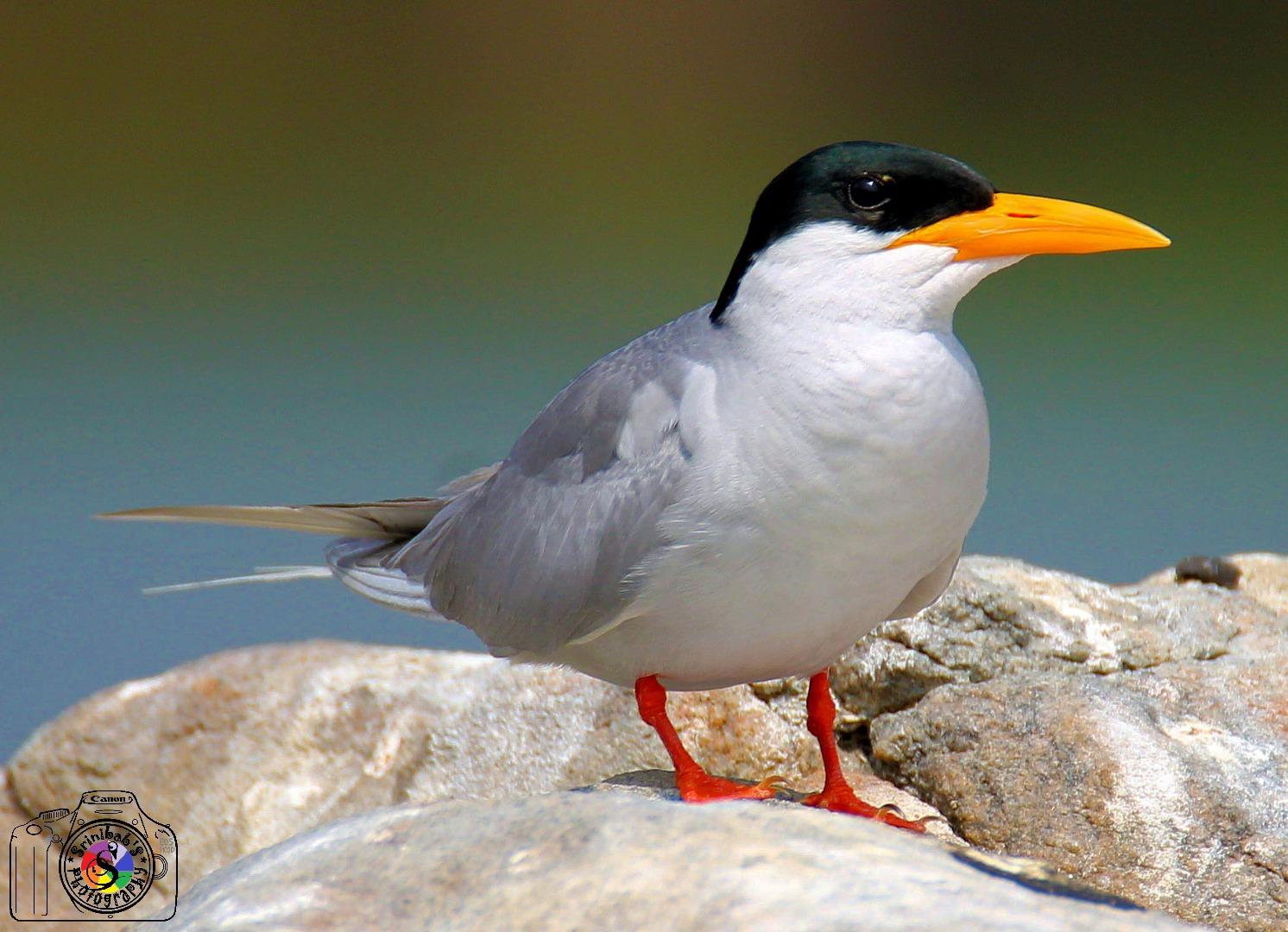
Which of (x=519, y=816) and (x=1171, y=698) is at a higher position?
(x=519, y=816)

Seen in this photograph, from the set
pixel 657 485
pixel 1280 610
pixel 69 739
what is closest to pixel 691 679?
pixel 657 485

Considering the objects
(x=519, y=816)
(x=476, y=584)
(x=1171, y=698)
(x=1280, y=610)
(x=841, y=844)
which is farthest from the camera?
(x=1280, y=610)

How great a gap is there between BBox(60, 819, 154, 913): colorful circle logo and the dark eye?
9.27 ft

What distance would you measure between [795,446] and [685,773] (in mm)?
866

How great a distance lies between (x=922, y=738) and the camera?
143 inches

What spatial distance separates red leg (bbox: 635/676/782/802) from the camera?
10.0 ft

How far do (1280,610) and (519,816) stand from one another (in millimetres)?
3275

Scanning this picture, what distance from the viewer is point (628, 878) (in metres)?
2.26

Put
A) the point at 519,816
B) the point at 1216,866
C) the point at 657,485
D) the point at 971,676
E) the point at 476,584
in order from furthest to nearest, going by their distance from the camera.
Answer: the point at 971,676 → the point at 476,584 → the point at 1216,866 → the point at 657,485 → the point at 519,816

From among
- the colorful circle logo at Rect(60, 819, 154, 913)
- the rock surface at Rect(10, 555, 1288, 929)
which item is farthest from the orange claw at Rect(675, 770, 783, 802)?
the colorful circle logo at Rect(60, 819, 154, 913)

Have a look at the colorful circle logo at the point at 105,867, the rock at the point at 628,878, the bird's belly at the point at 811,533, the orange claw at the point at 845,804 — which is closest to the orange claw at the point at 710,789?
the orange claw at the point at 845,804

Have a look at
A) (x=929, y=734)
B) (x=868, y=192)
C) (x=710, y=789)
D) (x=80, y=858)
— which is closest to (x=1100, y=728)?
(x=929, y=734)

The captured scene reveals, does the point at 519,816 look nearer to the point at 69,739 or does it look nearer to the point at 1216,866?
the point at 1216,866

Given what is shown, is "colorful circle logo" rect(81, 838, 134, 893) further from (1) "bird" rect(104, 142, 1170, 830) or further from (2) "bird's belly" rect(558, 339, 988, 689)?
(2) "bird's belly" rect(558, 339, 988, 689)
